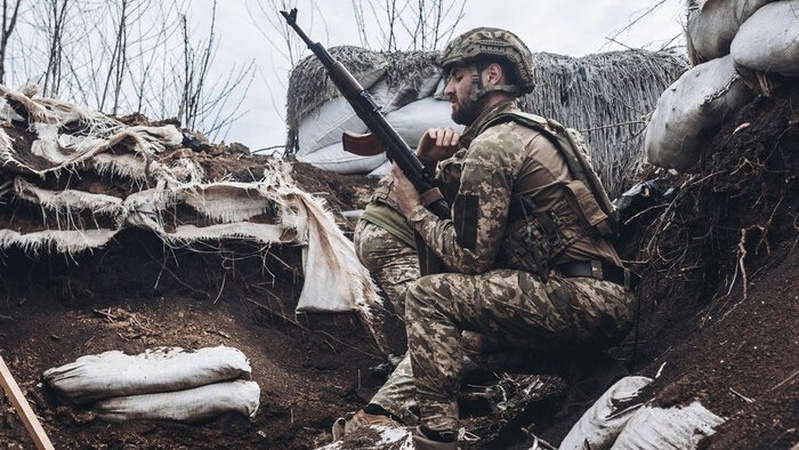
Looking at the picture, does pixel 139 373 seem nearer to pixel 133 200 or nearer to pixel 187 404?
pixel 187 404

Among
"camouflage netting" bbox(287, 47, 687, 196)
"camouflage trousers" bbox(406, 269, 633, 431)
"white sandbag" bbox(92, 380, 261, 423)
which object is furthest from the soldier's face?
"camouflage netting" bbox(287, 47, 687, 196)

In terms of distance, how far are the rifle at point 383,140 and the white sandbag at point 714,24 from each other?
1.27m

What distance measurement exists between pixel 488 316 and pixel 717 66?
4.64 ft

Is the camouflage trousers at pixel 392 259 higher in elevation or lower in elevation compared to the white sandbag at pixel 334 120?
lower

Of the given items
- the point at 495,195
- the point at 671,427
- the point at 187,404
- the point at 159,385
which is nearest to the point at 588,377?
the point at 495,195

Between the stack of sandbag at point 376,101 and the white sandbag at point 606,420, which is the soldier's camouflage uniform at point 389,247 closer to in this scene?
the white sandbag at point 606,420

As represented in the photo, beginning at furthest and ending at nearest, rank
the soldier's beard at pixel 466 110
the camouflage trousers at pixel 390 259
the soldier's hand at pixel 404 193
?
the camouflage trousers at pixel 390 259 → the soldier's beard at pixel 466 110 → the soldier's hand at pixel 404 193

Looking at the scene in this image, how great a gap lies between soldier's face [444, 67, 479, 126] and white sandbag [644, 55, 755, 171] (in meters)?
0.82

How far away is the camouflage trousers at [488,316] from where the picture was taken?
3.21m

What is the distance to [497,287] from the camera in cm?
322

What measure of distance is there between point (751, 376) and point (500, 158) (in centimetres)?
117

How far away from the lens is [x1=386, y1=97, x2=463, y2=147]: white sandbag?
20.9ft

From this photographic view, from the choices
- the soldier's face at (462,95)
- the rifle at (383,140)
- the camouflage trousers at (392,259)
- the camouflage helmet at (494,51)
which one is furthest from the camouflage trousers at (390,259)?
the camouflage helmet at (494,51)

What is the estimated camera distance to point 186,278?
202 inches
